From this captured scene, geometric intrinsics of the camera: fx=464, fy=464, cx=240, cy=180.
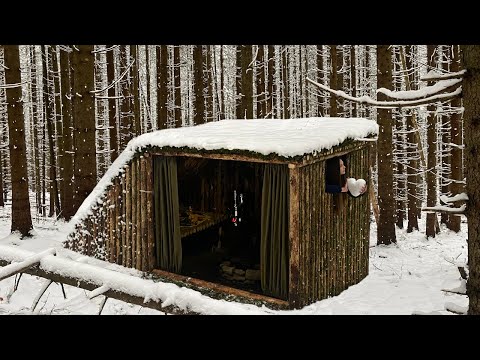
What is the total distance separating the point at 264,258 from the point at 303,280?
2.67ft

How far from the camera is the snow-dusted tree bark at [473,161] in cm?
294

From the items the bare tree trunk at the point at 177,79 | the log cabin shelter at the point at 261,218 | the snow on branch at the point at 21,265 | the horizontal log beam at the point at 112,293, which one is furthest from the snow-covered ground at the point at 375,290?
the bare tree trunk at the point at 177,79

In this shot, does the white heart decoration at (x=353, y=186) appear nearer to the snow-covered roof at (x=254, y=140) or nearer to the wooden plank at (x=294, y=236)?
the snow-covered roof at (x=254, y=140)

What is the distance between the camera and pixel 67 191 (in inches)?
525

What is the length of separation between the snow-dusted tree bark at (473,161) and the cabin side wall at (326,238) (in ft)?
15.2

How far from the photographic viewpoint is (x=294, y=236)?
7746 mm

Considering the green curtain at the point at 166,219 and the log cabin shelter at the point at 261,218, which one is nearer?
the log cabin shelter at the point at 261,218

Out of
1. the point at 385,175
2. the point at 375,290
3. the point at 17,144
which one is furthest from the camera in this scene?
the point at 385,175

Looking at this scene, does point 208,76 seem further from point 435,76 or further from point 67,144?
point 435,76

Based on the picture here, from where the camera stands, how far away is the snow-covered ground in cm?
742

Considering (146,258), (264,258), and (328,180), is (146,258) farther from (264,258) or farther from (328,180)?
(328,180)

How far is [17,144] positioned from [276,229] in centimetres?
685

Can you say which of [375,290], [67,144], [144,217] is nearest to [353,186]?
[375,290]
